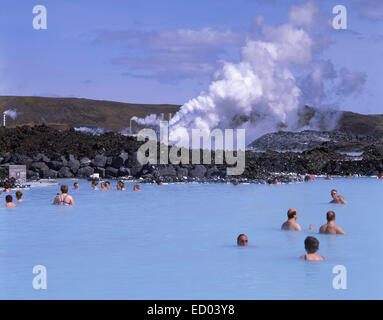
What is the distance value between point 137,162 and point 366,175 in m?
13.1

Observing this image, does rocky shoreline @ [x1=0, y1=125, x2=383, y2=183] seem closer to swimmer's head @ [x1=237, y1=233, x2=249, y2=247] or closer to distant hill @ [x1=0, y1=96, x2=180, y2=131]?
swimmer's head @ [x1=237, y1=233, x2=249, y2=247]

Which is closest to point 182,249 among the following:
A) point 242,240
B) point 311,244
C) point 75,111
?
point 242,240

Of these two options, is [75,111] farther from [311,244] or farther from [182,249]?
[311,244]

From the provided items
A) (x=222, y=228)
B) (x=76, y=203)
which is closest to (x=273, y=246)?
(x=222, y=228)

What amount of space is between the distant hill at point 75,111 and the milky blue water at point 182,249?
228ft

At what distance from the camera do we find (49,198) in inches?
878

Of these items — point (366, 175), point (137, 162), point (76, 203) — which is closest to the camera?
point (76, 203)

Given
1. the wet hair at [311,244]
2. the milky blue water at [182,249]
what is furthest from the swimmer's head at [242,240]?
the wet hair at [311,244]

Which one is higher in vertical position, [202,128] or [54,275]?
[202,128]

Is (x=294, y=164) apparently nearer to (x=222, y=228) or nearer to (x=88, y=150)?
(x=88, y=150)

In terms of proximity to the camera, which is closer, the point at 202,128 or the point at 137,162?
the point at 137,162

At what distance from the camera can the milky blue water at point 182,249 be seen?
360 inches

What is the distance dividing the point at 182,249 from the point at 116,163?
2072 cm

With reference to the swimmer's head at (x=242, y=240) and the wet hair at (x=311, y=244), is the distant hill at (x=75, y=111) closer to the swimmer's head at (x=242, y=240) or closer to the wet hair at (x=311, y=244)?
the swimmer's head at (x=242, y=240)
